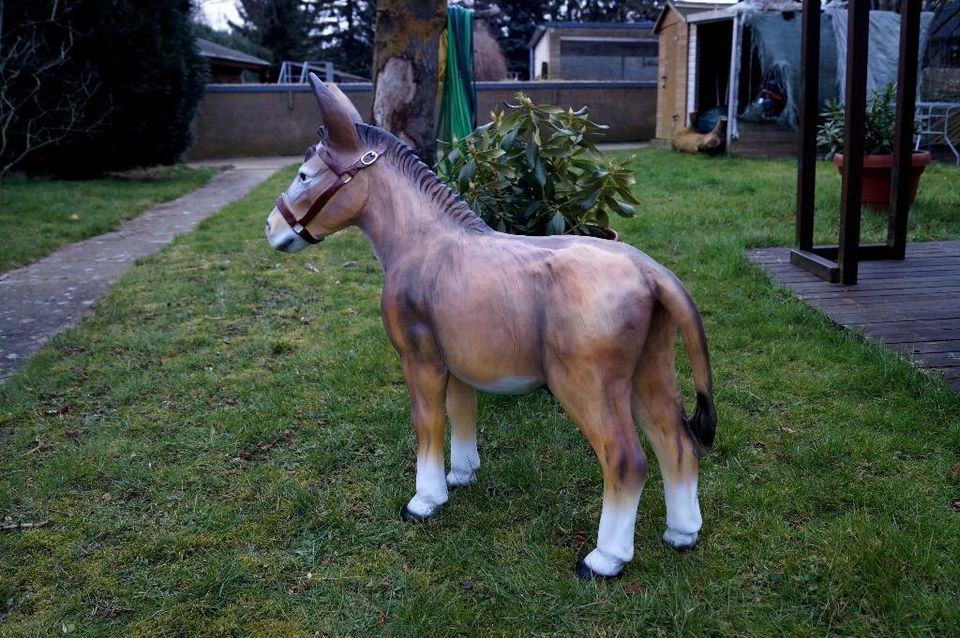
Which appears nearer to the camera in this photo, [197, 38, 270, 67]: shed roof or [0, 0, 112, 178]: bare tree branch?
[0, 0, 112, 178]: bare tree branch

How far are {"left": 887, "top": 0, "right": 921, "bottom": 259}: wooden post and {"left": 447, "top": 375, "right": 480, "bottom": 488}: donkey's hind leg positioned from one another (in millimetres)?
4505

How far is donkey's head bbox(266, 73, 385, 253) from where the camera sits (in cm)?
274

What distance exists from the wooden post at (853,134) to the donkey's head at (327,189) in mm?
3913

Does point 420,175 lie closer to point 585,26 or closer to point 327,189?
point 327,189

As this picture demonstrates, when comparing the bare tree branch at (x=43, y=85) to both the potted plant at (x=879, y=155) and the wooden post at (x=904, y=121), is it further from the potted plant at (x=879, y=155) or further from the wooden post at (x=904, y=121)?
the wooden post at (x=904, y=121)

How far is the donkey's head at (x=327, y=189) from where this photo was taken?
2.74 metres

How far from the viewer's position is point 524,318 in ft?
8.13

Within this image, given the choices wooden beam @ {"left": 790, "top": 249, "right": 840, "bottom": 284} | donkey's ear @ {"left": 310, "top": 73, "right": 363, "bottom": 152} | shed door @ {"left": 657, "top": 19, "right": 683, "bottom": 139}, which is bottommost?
wooden beam @ {"left": 790, "top": 249, "right": 840, "bottom": 284}

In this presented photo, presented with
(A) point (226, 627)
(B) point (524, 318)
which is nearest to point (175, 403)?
(A) point (226, 627)

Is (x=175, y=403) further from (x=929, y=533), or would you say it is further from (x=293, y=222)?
(x=929, y=533)

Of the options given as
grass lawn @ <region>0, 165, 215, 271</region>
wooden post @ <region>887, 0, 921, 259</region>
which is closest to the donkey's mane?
wooden post @ <region>887, 0, 921, 259</region>

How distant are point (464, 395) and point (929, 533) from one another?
5.58 feet

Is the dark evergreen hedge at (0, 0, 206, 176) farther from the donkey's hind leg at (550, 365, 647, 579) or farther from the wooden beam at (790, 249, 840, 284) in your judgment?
the donkey's hind leg at (550, 365, 647, 579)

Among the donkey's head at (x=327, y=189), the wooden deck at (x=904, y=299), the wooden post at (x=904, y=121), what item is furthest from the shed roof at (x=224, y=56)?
the donkey's head at (x=327, y=189)
